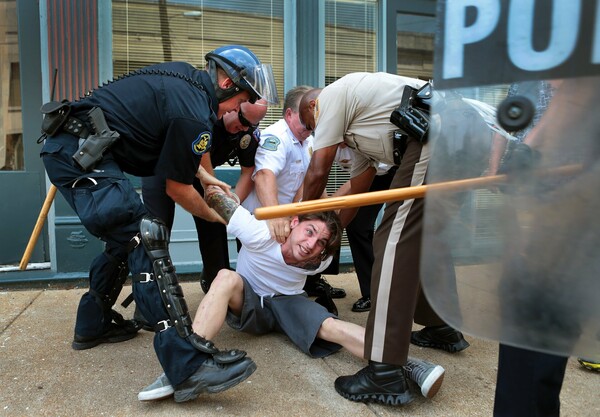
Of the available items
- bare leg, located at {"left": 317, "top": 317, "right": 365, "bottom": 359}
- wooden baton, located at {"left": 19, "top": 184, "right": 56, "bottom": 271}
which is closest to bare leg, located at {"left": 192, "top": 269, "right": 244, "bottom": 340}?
bare leg, located at {"left": 317, "top": 317, "right": 365, "bottom": 359}

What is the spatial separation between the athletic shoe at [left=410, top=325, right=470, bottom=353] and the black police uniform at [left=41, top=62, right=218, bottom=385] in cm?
143

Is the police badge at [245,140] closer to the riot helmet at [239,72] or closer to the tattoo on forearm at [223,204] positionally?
the tattoo on forearm at [223,204]

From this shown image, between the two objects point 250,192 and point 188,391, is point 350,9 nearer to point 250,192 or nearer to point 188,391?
point 250,192

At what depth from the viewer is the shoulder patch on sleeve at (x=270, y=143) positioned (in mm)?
3568

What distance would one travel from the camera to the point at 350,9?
5.15 meters

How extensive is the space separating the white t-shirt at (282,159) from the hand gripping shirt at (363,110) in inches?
37.4

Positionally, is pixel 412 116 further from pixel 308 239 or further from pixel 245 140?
pixel 245 140

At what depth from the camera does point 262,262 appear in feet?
9.65

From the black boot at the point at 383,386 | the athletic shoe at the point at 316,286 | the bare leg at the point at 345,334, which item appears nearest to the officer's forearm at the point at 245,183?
the athletic shoe at the point at 316,286

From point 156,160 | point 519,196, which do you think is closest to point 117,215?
point 156,160

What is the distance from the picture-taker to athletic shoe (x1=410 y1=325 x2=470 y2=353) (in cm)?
294

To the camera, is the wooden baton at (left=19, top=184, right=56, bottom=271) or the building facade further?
the building facade

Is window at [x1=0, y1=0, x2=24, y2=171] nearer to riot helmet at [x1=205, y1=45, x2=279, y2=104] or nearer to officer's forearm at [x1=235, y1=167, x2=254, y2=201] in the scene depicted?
officer's forearm at [x1=235, y1=167, x2=254, y2=201]

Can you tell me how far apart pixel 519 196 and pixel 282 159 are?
2.62 meters
